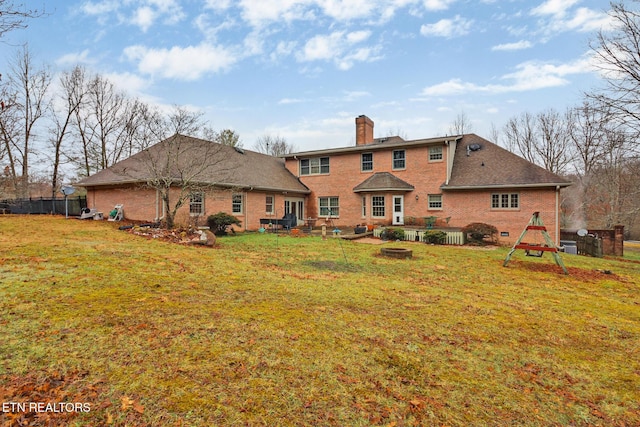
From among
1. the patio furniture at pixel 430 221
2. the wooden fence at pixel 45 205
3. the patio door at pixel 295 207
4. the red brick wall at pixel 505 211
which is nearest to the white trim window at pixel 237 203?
the patio door at pixel 295 207

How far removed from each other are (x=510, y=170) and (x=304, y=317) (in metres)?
18.4

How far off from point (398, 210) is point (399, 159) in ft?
11.7

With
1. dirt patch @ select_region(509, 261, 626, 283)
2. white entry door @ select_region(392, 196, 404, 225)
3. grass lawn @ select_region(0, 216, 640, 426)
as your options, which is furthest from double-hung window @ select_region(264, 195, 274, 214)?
dirt patch @ select_region(509, 261, 626, 283)

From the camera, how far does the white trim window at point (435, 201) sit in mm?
19719

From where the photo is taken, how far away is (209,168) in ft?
57.6

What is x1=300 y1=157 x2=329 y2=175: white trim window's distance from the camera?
23739mm

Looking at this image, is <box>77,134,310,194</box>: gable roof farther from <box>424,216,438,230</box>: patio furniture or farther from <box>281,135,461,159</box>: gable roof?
<box>424,216,438,230</box>: patio furniture

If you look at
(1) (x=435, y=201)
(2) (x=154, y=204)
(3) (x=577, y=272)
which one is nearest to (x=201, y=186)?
(2) (x=154, y=204)

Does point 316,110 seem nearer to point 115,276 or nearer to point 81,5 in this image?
point 81,5

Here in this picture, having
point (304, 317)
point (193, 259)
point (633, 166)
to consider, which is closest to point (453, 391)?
point (304, 317)

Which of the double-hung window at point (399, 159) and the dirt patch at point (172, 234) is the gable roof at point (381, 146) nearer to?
the double-hung window at point (399, 159)

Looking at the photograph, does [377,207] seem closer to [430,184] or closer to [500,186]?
[430,184]

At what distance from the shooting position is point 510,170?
59.9 ft

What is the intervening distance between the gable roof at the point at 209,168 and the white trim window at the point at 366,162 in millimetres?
4622
